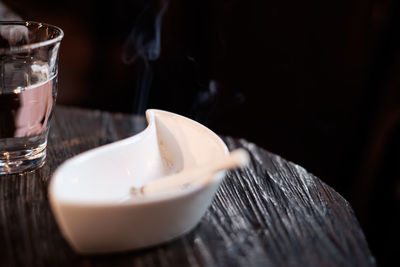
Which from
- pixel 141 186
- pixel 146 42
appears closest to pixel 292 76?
pixel 146 42

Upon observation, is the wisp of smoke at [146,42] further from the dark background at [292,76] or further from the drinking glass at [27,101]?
the drinking glass at [27,101]

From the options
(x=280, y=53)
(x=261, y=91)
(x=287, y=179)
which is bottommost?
(x=261, y=91)

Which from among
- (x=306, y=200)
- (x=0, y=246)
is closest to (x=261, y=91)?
(x=306, y=200)

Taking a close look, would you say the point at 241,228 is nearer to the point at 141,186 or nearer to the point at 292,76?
the point at 141,186

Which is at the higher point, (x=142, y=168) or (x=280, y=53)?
(x=142, y=168)

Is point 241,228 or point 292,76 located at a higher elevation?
point 241,228

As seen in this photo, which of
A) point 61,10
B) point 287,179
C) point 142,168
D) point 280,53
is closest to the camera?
point 142,168

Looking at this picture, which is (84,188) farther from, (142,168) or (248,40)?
(248,40)
